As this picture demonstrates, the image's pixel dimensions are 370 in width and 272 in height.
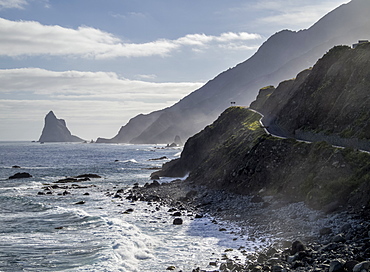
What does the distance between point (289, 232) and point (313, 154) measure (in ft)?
44.0

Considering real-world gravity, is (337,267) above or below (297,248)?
above

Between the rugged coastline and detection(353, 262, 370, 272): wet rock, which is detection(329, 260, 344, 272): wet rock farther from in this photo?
detection(353, 262, 370, 272): wet rock

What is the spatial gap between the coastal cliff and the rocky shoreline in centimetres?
186

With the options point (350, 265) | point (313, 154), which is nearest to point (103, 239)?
point (350, 265)

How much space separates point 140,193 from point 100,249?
106ft

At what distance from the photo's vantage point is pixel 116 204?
50969 millimetres

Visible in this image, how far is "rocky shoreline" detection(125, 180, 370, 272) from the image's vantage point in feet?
66.1

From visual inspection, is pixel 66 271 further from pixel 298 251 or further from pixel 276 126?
pixel 276 126

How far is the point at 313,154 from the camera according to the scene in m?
39.5

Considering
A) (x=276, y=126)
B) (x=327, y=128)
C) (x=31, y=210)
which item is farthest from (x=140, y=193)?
(x=327, y=128)

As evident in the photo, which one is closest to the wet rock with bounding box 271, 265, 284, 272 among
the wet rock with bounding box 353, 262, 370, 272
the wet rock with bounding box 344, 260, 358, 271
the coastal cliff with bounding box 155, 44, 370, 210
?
the wet rock with bounding box 344, 260, 358, 271

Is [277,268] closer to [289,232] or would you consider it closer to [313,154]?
[289,232]

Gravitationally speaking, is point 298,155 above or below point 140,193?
above

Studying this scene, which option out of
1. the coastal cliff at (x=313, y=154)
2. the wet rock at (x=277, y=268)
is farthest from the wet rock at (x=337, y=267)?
the coastal cliff at (x=313, y=154)
